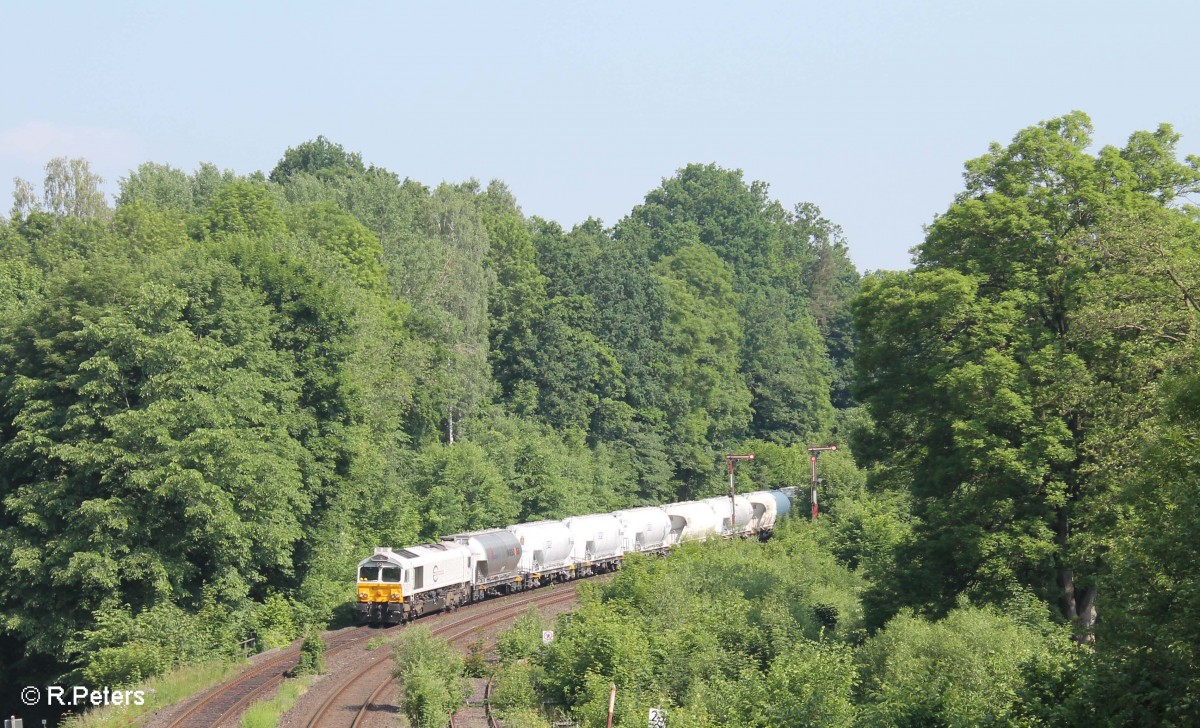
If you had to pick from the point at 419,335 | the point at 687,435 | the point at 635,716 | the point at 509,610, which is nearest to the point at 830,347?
the point at 687,435

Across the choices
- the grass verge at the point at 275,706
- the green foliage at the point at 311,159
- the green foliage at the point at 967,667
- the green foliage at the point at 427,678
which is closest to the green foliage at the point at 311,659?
the grass verge at the point at 275,706

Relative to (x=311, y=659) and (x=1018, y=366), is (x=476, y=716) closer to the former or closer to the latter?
(x=311, y=659)

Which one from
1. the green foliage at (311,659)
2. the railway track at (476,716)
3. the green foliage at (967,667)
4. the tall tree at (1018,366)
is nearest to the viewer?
the green foliage at (967,667)

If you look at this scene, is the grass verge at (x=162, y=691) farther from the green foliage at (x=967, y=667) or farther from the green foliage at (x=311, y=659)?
the green foliage at (x=967, y=667)

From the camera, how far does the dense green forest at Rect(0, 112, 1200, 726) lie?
22.3m

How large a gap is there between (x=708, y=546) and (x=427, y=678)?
3092cm

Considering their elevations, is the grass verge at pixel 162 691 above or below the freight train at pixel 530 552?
below

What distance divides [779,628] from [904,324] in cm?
910

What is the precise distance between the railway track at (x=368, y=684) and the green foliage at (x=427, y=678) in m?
0.90

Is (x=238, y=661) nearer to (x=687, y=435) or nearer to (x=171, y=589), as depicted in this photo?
(x=171, y=589)

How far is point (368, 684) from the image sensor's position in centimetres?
3334

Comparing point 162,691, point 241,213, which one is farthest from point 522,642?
point 241,213

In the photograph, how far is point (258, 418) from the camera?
146 ft

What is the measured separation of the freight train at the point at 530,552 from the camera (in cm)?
4481
